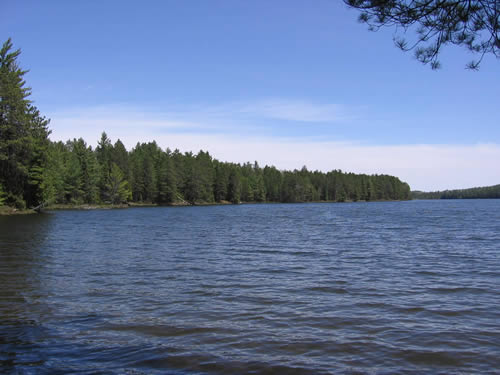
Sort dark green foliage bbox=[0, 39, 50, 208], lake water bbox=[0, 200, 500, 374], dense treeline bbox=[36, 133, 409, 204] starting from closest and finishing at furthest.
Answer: lake water bbox=[0, 200, 500, 374]
dark green foliage bbox=[0, 39, 50, 208]
dense treeline bbox=[36, 133, 409, 204]

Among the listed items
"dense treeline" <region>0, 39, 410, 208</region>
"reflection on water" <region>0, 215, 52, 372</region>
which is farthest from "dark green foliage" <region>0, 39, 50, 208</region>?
"reflection on water" <region>0, 215, 52, 372</region>

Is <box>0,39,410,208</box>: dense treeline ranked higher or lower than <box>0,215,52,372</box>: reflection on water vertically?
higher

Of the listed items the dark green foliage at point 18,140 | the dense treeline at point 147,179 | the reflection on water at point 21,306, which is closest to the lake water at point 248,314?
the reflection on water at point 21,306

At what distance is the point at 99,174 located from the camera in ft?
347

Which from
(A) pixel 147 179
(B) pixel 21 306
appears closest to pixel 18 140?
(B) pixel 21 306

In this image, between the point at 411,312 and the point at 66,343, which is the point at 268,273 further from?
the point at 66,343

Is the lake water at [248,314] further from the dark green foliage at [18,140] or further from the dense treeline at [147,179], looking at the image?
the dense treeline at [147,179]

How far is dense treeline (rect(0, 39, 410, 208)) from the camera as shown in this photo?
5531 cm

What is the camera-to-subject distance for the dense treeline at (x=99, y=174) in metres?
55.3

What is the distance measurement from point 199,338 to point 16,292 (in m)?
7.78

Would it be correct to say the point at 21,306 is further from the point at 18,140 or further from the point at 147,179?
the point at 147,179

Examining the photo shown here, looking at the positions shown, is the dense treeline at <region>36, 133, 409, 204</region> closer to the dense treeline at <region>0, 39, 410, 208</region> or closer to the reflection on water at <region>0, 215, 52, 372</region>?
the dense treeline at <region>0, 39, 410, 208</region>

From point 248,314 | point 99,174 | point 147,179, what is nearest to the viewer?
point 248,314

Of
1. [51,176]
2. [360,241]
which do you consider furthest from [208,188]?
[360,241]
